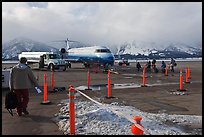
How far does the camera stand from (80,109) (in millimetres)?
9609

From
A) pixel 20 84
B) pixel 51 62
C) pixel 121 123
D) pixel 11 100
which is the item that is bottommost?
pixel 121 123

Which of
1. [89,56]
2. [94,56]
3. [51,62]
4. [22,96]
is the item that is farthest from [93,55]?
[22,96]

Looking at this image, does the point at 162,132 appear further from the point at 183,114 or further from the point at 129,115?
the point at 183,114

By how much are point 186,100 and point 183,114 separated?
2.99 meters

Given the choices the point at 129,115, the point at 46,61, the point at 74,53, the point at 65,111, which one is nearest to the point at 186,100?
the point at 129,115

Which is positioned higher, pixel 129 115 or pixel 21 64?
pixel 21 64

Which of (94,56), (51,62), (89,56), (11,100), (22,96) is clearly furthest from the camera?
(89,56)

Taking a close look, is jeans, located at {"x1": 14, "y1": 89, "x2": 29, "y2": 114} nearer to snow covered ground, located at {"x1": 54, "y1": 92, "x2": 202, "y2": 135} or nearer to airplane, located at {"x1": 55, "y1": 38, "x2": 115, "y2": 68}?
snow covered ground, located at {"x1": 54, "y1": 92, "x2": 202, "y2": 135}

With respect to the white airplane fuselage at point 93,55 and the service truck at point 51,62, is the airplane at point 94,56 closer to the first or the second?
the white airplane fuselage at point 93,55

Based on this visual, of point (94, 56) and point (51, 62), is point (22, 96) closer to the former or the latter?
point (51, 62)

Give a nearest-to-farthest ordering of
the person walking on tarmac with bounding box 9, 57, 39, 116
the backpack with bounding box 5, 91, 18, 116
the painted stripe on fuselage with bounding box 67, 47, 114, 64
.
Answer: the backpack with bounding box 5, 91, 18, 116 < the person walking on tarmac with bounding box 9, 57, 39, 116 < the painted stripe on fuselage with bounding box 67, 47, 114, 64

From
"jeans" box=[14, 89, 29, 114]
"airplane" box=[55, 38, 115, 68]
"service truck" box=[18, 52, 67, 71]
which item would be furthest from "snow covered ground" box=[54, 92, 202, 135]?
"service truck" box=[18, 52, 67, 71]

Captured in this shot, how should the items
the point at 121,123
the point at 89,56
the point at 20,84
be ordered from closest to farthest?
the point at 121,123 → the point at 20,84 → the point at 89,56

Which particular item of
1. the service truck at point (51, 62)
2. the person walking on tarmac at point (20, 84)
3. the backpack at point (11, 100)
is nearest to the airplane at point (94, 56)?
the service truck at point (51, 62)
